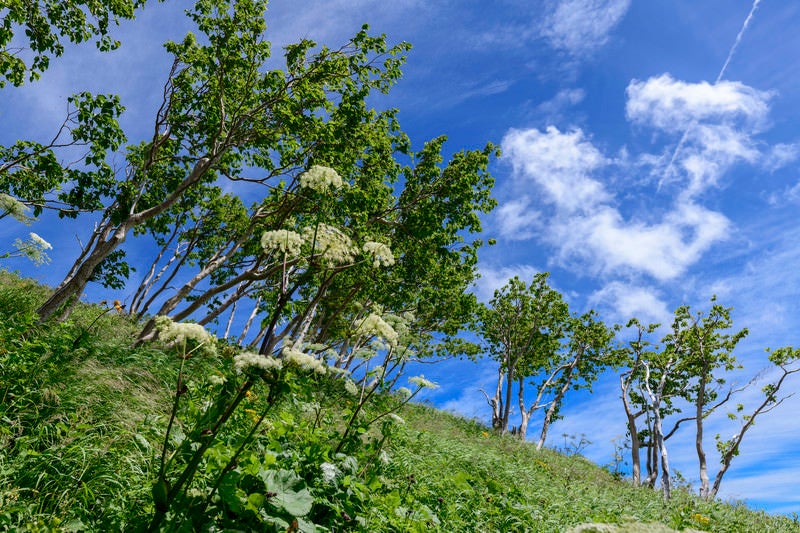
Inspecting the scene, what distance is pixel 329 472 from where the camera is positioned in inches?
177

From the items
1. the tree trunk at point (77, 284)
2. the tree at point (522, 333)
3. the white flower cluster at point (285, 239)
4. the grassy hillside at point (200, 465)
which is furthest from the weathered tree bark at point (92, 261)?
the tree at point (522, 333)

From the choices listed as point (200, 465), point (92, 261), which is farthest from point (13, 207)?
point (200, 465)

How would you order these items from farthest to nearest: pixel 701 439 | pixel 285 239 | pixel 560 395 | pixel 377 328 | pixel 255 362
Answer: pixel 560 395, pixel 701 439, pixel 377 328, pixel 285 239, pixel 255 362

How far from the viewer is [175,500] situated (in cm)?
360

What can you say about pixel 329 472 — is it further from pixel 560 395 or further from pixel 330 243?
pixel 560 395

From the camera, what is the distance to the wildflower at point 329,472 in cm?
449

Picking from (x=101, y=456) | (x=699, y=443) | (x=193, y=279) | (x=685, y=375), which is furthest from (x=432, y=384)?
(x=685, y=375)

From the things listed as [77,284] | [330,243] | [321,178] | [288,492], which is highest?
[77,284]

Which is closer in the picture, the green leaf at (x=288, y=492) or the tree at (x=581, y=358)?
the green leaf at (x=288, y=492)

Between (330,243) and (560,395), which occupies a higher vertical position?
(560,395)

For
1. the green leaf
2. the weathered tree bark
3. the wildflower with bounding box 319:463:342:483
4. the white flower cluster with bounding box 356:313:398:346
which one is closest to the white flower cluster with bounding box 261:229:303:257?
the white flower cluster with bounding box 356:313:398:346

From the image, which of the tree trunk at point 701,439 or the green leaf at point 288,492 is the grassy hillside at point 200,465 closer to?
the green leaf at point 288,492

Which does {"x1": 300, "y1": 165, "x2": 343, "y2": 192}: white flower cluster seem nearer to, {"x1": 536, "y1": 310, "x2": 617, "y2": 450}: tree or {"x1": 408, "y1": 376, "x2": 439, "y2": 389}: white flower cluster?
{"x1": 408, "y1": 376, "x2": 439, "y2": 389}: white flower cluster

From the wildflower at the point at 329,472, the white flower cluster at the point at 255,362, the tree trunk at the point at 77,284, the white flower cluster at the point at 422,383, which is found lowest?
the wildflower at the point at 329,472
